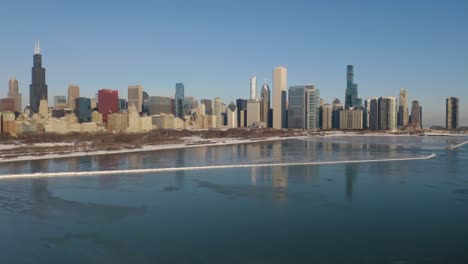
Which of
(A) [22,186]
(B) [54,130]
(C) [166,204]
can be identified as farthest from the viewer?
(B) [54,130]

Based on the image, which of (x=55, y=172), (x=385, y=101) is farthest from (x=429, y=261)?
(x=385, y=101)

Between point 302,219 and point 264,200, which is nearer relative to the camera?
point 302,219

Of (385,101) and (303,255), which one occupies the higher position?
(385,101)

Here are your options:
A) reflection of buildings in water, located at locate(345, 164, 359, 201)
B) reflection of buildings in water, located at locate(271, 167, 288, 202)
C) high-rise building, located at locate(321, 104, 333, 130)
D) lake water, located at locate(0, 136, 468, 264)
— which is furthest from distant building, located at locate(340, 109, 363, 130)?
lake water, located at locate(0, 136, 468, 264)

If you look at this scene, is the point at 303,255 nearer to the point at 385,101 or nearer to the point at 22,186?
the point at 22,186

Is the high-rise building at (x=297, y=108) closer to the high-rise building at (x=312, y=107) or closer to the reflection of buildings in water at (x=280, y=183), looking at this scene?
the high-rise building at (x=312, y=107)

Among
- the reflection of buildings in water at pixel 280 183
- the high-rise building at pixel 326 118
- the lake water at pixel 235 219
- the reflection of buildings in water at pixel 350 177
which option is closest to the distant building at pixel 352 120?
the high-rise building at pixel 326 118

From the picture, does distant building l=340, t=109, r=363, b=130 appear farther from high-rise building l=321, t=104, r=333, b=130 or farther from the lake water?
the lake water
